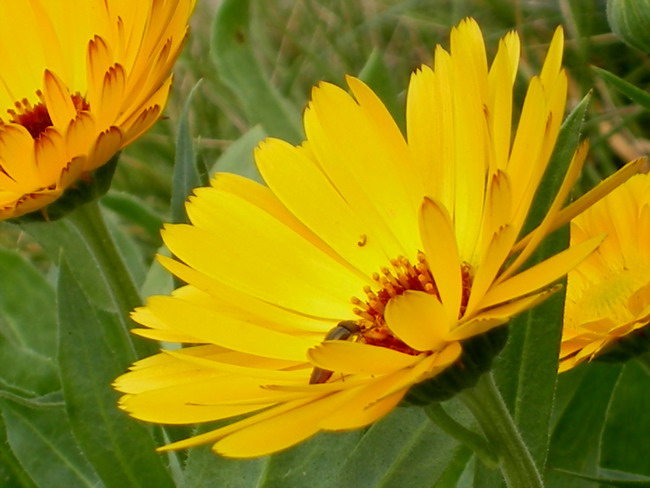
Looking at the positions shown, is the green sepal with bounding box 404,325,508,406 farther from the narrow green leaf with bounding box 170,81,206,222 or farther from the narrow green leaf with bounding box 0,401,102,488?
the narrow green leaf with bounding box 0,401,102,488

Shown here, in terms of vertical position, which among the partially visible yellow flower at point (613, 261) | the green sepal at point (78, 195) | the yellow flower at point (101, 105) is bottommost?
the partially visible yellow flower at point (613, 261)

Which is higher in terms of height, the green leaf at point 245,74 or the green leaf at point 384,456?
the green leaf at point 245,74

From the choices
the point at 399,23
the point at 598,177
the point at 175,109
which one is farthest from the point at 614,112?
the point at 175,109

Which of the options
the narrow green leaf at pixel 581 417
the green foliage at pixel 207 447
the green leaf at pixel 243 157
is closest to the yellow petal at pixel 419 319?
the green foliage at pixel 207 447

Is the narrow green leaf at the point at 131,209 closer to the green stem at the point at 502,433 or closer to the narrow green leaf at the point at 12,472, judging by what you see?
the narrow green leaf at the point at 12,472

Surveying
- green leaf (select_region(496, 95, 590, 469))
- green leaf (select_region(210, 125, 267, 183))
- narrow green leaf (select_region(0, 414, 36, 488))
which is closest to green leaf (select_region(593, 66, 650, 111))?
green leaf (select_region(496, 95, 590, 469))

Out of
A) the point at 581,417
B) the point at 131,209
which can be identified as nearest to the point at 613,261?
the point at 581,417
